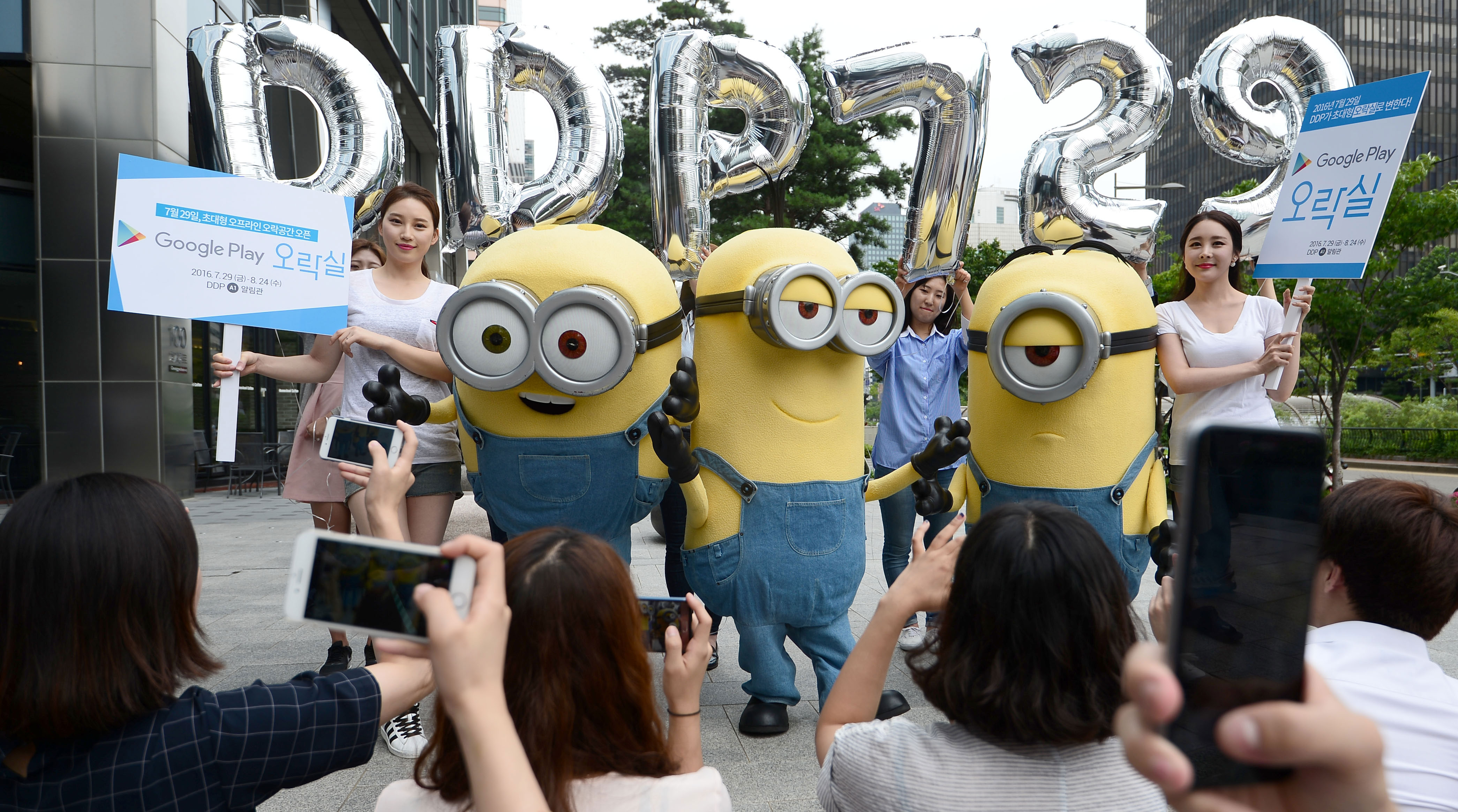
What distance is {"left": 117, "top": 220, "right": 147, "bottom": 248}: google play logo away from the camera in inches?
123

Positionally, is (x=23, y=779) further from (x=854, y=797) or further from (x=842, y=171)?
(x=842, y=171)

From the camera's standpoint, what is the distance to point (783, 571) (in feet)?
10.2

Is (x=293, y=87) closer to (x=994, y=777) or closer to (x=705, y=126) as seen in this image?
(x=705, y=126)

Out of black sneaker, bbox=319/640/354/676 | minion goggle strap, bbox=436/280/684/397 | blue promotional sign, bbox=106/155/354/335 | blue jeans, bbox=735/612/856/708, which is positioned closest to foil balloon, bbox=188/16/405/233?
blue promotional sign, bbox=106/155/354/335

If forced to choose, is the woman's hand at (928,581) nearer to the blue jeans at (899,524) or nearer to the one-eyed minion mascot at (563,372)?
the one-eyed minion mascot at (563,372)

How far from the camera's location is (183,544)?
4.55 feet

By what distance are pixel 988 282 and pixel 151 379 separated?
Answer: 346 inches

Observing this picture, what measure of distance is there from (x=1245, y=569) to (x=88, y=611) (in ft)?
4.50

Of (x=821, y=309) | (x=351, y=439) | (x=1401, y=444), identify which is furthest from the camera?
(x=1401, y=444)

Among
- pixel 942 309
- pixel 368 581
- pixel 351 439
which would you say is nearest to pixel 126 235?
pixel 351 439

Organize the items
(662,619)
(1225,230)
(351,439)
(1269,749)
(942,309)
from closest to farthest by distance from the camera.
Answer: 1. (1269,749)
2. (662,619)
3. (351,439)
4. (1225,230)
5. (942,309)

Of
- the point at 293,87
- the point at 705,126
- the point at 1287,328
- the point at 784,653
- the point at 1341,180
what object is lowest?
the point at 784,653

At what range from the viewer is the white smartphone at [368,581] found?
108 cm

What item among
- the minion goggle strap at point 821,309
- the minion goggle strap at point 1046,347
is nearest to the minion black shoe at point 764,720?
the minion goggle strap at point 821,309
